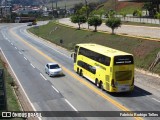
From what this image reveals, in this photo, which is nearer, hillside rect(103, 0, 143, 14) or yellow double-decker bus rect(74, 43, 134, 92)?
yellow double-decker bus rect(74, 43, 134, 92)

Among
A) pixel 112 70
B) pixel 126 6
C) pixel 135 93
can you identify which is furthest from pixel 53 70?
pixel 126 6

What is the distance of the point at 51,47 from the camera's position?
253 feet

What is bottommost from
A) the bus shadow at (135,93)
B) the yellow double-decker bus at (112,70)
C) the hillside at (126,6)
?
the bus shadow at (135,93)

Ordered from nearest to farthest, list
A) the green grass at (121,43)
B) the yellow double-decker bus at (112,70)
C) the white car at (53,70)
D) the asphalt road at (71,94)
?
the asphalt road at (71,94) < the yellow double-decker bus at (112,70) < the white car at (53,70) < the green grass at (121,43)

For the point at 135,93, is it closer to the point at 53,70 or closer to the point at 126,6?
the point at 53,70

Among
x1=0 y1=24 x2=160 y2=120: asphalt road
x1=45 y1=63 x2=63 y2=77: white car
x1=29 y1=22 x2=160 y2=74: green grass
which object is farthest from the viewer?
x1=29 y1=22 x2=160 y2=74: green grass

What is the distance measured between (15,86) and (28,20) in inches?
5925

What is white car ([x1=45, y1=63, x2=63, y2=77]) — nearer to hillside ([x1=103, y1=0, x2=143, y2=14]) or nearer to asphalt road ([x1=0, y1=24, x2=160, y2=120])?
asphalt road ([x1=0, y1=24, x2=160, y2=120])

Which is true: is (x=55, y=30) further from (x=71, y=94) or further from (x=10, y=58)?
(x=71, y=94)

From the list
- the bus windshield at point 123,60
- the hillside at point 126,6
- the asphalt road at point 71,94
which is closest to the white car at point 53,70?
the asphalt road at point 71,94

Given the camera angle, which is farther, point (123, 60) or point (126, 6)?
point (126, 6)

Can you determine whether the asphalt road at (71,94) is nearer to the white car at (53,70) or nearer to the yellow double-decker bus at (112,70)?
the white car at (53,70)

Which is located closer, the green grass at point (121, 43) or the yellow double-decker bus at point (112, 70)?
the yellow double-decker bus at point (112, 70)

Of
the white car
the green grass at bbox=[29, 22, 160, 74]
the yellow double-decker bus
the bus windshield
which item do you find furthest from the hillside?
the bus windshield
